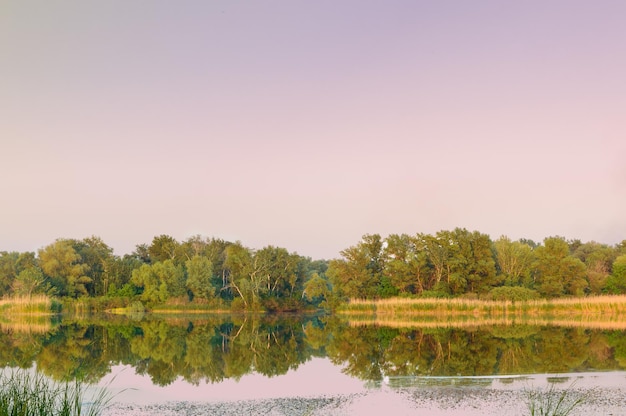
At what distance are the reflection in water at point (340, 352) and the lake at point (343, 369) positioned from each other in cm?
5

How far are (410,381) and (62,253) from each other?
72.1 meters

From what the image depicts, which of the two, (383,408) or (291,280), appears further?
(291,280)

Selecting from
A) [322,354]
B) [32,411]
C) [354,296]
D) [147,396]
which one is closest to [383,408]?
[147,396]

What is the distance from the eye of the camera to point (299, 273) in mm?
78000

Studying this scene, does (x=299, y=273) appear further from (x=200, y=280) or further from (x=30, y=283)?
(x=30, y=283)

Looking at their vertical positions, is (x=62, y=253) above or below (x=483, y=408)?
above

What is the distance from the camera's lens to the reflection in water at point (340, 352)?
19.5 metres

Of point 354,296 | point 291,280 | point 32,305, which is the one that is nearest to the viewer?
point 32,305

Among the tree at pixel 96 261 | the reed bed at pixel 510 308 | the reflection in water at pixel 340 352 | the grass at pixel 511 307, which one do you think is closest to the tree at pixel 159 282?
the tree at pixel 96 261

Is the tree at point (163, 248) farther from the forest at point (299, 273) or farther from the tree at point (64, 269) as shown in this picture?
the tree at point (64, 269)

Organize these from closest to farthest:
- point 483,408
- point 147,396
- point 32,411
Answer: point 32,411, point 483,408, point 147,396

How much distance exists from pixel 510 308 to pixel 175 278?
42082mm

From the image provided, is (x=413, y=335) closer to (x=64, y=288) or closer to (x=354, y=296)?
(x=354, y=296)

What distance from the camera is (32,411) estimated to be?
838 centimetres
